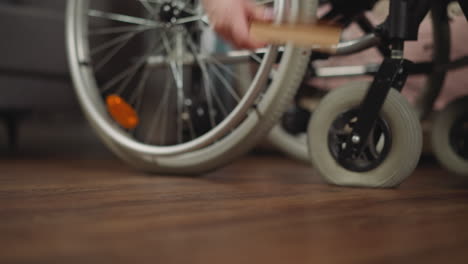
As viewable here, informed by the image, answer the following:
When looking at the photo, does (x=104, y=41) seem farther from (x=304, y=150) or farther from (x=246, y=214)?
(x=246, y=214)

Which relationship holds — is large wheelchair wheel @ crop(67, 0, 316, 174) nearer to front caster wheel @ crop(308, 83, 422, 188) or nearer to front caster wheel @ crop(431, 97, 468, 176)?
front caster wheel @ crop(308, 83, 422, 188)

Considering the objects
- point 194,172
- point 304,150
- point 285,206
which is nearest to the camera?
point 285,206

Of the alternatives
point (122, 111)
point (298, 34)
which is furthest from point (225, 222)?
point (122, 111)

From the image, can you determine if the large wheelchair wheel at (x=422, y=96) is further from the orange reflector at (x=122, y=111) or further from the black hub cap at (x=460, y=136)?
the orange reflector at (x=122, y=111)

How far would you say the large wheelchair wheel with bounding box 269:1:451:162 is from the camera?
1.22 m

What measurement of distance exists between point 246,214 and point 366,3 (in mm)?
642

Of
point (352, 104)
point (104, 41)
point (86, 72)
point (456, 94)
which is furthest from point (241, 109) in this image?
point (104, 41)

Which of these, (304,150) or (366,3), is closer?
(366,3)

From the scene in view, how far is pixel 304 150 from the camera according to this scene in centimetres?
143

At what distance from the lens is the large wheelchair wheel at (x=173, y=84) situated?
2.95ft

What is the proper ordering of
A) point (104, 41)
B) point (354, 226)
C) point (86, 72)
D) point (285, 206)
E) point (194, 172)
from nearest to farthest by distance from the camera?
1. point (354, 226)
2. point (285, 206)
3. point (194, 172)
4. point (86, 72)
5. point (104, 41)

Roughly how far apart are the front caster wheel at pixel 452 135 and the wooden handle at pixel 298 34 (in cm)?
48

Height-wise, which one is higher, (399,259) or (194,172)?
(194,172)

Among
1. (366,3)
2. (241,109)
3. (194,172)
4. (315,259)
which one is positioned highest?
(366,3)
